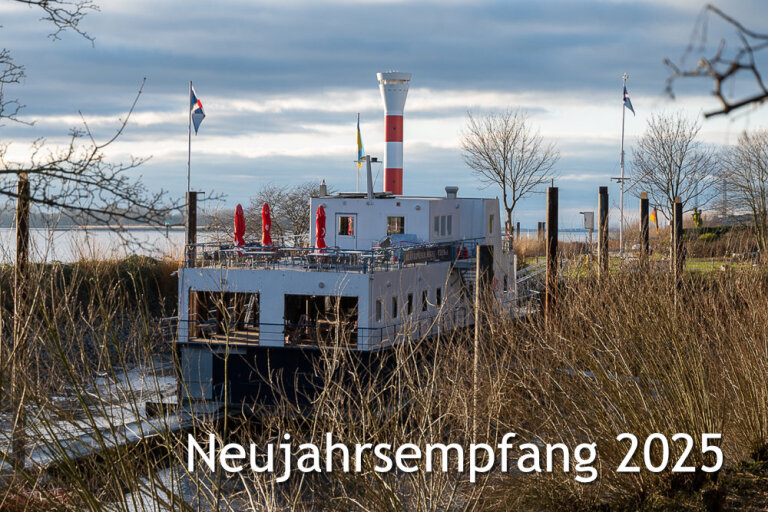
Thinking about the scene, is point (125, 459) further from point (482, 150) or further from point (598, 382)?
point (482, 150)

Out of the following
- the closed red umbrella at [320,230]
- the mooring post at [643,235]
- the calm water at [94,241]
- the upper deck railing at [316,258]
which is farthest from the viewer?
the closed red umbrella at [320,230]

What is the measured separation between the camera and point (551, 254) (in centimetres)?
2152

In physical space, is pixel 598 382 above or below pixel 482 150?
below

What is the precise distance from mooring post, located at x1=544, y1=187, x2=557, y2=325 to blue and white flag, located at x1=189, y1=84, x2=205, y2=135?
1397 cm

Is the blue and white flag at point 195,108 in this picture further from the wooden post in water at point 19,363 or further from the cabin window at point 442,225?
the wooden post in water at point 19,363

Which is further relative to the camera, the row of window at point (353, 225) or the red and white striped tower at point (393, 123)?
the red and white striped tower at point (393, 123)

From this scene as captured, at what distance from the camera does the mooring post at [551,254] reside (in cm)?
1948

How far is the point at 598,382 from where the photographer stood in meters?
12.7

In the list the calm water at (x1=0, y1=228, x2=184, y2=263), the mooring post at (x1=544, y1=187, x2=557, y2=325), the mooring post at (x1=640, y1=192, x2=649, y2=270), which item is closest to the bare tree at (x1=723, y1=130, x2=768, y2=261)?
the mooring post at (x1=640, y1=192, x2=649, y2=270)

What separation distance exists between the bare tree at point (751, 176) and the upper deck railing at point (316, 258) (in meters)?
23.9

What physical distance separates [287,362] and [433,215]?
770cm

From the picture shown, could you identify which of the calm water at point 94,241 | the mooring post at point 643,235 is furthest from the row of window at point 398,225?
the calm water at point 94,241

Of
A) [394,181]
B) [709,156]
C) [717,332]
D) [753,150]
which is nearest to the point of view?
[717,332]

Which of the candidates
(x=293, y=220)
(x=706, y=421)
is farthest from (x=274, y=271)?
(x=293, y=220)
